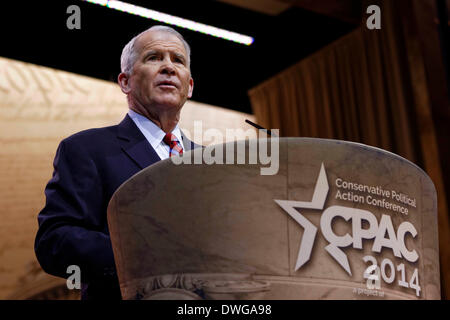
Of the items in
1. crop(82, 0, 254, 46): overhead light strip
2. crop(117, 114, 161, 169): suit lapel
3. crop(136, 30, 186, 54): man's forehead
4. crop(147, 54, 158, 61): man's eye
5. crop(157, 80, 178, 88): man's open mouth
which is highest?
crop(82, 0, 254, 46): overhead light strip

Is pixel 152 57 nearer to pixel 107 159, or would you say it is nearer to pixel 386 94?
pixel 107 159

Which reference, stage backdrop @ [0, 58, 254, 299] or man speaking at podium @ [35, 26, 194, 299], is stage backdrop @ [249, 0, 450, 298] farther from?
man speaking at podium @ [35, 26, 194, 299]

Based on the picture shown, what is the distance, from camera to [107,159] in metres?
1.45

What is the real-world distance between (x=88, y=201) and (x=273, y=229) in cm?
59

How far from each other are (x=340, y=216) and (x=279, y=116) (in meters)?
3.95

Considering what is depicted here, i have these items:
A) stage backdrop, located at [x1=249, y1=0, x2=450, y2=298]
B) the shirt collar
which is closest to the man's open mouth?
the shirt collar

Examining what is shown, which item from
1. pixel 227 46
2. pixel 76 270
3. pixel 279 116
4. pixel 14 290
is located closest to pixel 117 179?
pixel 76 270

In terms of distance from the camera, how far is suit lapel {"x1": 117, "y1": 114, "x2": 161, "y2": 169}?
4.86ft

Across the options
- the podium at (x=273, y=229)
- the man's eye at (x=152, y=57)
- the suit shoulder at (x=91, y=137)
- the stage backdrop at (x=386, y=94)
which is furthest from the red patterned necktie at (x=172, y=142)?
the stage backdrop at (x=386, y=94)

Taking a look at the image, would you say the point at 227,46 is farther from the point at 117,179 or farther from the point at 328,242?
the point at 328,242

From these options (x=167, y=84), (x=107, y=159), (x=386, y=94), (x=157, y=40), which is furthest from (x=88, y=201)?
(x=386, y=94)

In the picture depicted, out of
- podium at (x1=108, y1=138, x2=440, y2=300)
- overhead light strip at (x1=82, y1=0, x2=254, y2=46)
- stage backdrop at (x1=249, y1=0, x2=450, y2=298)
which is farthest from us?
overhead light strip at (x1=82, y1=0, x2=254, y2=46)

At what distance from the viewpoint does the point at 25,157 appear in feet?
13.4
